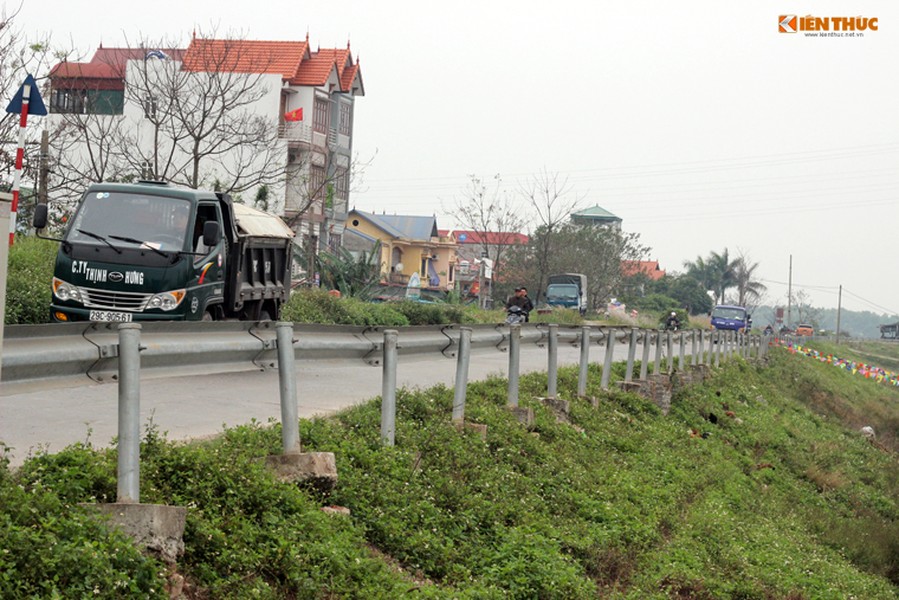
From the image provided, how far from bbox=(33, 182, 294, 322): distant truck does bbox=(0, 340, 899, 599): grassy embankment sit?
4.20m

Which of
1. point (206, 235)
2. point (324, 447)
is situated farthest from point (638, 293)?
point (324, 447)

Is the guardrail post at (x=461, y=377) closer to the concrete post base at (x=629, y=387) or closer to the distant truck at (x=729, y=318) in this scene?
the concrete post base at (x=629, y=387)

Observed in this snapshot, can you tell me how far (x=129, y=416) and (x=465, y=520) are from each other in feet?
9.88

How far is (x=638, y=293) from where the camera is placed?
360 ft

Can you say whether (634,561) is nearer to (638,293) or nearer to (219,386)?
(219,386)

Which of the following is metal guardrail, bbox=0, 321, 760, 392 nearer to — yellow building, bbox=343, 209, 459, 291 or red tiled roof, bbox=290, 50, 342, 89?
red tiled roof, bbox=290, 50, 342, 89

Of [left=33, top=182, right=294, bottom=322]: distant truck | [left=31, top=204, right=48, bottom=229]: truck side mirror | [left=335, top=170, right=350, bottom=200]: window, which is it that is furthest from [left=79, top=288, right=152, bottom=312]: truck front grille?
[left=335, top=170, right=350, bottom=200]: window

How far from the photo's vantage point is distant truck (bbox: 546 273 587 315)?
220ft

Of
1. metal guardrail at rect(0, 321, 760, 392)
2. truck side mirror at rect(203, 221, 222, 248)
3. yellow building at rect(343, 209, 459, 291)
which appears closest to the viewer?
metal guardrail at rect(0, 321, 760, 392)

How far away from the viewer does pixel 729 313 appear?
77125mm

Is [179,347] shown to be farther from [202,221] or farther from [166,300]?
[202,221]

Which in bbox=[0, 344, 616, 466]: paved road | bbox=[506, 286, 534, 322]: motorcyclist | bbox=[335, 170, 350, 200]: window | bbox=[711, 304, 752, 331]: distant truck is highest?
bbox=[335, 170, 350, 200]: window

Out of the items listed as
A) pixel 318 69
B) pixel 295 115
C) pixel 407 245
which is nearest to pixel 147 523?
pixel 295 115

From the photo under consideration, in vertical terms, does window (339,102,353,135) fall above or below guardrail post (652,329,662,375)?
above
